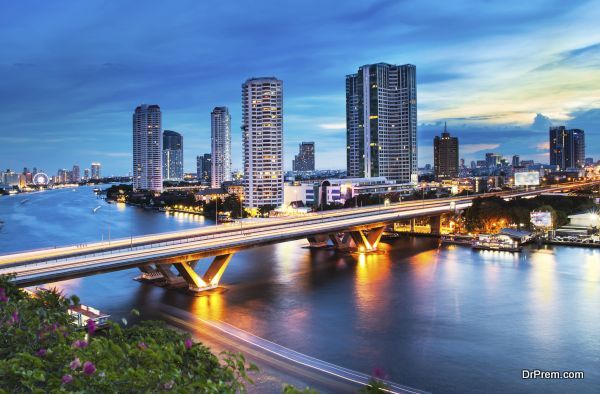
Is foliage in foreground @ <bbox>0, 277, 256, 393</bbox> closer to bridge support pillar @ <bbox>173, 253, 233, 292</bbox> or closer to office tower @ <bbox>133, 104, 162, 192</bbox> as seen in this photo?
bridge support pillar @ <bbox>173, 253, 233, 292</bbox>

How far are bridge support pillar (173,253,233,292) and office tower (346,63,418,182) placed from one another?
42803mm

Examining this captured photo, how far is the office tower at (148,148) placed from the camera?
80.2 metres

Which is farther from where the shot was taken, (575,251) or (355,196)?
(355,196)

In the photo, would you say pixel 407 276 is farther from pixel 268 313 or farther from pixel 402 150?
pixel 402 150

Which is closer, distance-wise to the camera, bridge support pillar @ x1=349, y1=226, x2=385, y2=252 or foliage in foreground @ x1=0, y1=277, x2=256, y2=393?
foliage in foreground @ x1=0, y1=277, x2=256, y2=393

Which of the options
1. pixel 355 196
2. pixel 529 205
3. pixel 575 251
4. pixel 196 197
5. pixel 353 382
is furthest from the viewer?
pixel 196 197

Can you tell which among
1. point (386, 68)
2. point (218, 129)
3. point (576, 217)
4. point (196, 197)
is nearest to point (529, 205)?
point (576, 217)

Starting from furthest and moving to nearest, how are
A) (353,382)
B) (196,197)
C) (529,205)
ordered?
1. (196,197)
2. (529,205)
3. (353,382)

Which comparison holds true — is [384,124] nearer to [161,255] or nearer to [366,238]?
[366,238]

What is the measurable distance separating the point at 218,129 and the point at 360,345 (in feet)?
284

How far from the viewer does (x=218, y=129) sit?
311 feet

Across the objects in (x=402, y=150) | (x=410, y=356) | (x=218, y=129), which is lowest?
(x=410, y=356)

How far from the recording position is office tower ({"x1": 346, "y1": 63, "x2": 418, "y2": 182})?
58.2m

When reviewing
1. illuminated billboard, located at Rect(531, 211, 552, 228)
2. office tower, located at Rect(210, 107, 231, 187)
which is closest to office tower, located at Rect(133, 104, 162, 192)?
office tower, located at Rect(210, 107, 231, 187)
